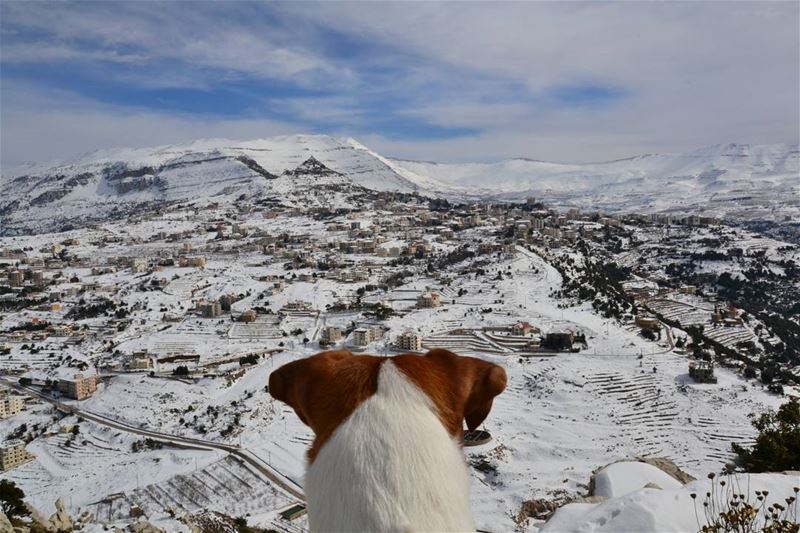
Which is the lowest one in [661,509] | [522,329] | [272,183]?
[522,329]

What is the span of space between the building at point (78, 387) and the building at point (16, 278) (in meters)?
22.7

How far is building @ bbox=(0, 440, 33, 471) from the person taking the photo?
42.5 ft

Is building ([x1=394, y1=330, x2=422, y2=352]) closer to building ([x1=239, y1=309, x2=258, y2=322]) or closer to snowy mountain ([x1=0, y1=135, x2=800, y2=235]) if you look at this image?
building ([x1=239, y1=309, x2=258, y2=322])

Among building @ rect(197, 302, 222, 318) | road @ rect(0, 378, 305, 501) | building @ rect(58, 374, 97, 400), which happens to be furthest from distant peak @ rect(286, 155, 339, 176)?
road @ rect(0, 378, 305, 501)

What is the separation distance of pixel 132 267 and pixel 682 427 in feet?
120

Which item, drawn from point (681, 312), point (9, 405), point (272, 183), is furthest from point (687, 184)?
point (9, 405)

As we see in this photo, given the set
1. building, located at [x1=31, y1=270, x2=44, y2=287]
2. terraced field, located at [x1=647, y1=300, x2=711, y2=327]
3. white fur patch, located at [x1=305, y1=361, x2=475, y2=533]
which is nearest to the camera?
white fur patch, located at [x1=305, y1=361, x2=475, y2=533]

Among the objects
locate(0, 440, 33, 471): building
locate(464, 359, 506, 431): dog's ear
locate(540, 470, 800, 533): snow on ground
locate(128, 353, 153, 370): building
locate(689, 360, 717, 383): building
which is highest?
locate(464, 359, 506, 431): dog's ear

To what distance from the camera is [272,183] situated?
91.1 metres

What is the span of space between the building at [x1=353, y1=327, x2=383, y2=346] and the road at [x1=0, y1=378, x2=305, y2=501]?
765cm

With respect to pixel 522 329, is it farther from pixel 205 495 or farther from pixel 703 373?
pixel 205 495

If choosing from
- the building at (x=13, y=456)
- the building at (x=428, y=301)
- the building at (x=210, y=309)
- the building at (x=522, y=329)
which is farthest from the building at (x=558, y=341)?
the building at (x=210, y=309)

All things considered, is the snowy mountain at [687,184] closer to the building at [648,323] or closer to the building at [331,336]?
the building at [648,323]

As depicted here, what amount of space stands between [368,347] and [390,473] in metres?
Result: 19.4
